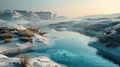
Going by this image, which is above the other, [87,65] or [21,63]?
[21,63]

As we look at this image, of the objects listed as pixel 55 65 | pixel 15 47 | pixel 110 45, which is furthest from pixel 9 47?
pixel 110 45

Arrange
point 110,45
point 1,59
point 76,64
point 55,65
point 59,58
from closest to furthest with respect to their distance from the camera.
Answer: point 1,59 → point 55,65 → point 76,64 → point 59,58 → point 110,45

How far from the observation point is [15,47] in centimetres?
3900

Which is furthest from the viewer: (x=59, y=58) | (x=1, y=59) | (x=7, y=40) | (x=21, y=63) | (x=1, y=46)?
(x=7, y=40)

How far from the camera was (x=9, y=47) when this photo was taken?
38562 mm

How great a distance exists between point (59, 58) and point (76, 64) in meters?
4.26

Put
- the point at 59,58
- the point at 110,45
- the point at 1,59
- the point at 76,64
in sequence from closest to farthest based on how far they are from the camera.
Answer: the point at 1,59 < the point at 76,64 < the point at 59,58 < the point at 110,45

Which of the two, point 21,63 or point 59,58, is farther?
point 59,58

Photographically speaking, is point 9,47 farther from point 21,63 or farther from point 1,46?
point 21,63

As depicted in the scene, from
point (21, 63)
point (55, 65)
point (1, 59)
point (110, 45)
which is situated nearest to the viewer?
point (21, 63)

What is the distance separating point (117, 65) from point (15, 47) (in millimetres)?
18446

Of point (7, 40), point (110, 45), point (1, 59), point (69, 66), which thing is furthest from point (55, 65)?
point (110, 45)

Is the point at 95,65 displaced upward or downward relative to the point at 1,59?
downward

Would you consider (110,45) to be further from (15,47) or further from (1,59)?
(1,59)
